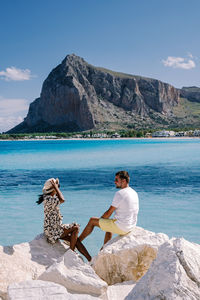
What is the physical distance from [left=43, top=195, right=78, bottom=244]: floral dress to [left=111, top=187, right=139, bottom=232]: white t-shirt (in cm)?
97

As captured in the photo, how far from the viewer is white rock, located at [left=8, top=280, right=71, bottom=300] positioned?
3326mm

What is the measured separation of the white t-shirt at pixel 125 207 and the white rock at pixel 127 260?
49 centimetres

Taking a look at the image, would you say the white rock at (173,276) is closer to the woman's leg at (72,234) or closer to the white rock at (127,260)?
the white rock at (127,260)

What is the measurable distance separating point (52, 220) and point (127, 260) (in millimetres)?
1608

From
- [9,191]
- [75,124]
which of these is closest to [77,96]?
[75,124]

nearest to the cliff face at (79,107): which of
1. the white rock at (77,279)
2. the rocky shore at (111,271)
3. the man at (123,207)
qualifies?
the man at (123,207)

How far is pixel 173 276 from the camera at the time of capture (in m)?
3.26

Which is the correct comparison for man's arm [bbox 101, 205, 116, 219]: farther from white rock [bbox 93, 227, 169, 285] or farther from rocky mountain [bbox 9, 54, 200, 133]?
rocky mountain [bbox 9, 54, 200, 133]

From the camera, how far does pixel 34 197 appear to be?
14742mm

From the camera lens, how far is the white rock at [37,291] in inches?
131

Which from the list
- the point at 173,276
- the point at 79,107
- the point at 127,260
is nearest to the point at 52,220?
the point at 127,260

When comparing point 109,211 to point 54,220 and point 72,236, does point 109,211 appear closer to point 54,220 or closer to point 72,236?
point 72,236

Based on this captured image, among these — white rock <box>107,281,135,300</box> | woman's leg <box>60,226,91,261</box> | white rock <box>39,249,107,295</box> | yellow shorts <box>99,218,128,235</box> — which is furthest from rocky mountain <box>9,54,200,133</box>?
white rock <box>39,249,107,295</box>

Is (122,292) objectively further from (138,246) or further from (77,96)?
(77,96)
